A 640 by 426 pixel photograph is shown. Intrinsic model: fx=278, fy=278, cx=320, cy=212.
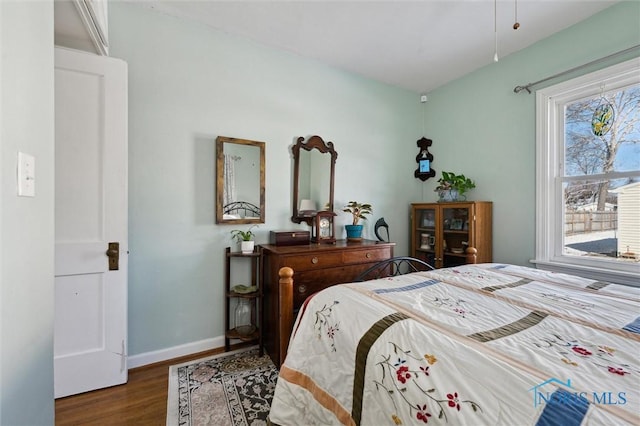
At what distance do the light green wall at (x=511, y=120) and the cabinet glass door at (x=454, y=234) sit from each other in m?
0.33

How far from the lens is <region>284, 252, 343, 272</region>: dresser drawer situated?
215 centimetres

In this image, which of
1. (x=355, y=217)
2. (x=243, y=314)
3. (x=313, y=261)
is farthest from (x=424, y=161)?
(x=243, y=314)

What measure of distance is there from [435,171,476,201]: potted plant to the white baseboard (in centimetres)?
259

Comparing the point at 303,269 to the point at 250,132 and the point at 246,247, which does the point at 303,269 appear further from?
the point at 250,132

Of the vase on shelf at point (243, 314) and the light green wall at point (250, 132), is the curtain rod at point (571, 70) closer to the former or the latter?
the light green wall at point (250, 132)

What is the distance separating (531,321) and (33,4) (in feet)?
6.15

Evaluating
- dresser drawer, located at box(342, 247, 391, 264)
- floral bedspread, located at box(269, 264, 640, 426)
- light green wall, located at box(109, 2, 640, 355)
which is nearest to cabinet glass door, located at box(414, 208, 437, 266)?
light green wall, located at box(109, 2, 640, 355)

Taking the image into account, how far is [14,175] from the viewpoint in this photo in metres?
0.71

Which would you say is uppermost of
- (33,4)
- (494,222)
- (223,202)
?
(33,4)

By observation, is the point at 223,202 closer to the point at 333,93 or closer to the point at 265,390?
the point at 265,390

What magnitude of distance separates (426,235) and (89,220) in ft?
9.97

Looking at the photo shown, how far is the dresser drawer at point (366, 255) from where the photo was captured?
2.43 meters

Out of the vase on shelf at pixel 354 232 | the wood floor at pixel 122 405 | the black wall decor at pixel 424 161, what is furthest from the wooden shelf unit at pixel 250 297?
the black wall decor at pixel 424 161

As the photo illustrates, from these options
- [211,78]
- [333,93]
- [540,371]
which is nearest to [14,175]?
[540,371]
